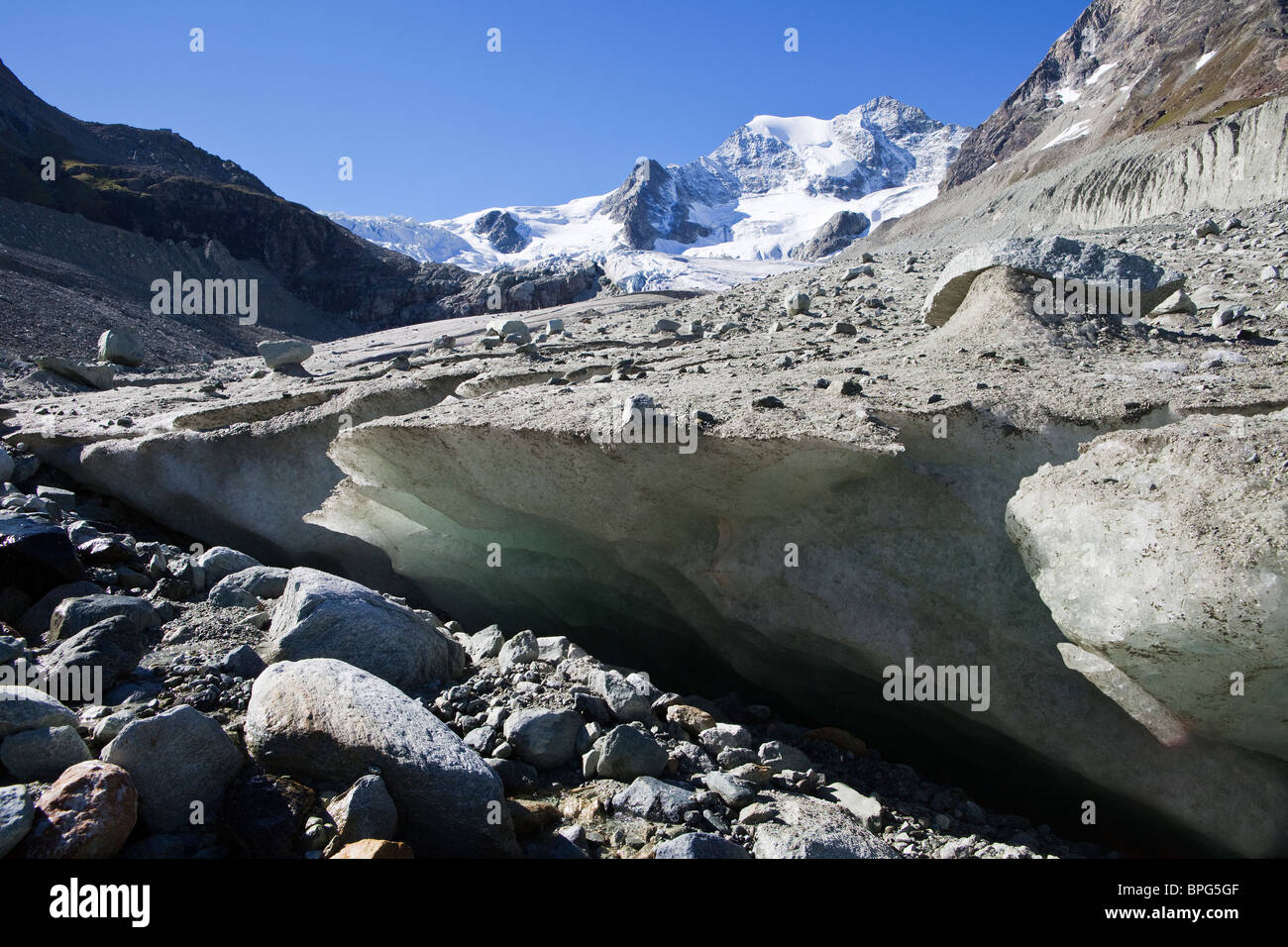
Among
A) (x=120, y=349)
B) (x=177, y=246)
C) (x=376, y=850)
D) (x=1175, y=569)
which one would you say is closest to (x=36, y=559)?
(x=376, y=850)

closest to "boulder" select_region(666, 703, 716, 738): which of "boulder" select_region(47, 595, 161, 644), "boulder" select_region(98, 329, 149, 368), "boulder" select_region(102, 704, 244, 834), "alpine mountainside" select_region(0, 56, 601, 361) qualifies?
"boulder" select_region(102, 704, 244, 834)

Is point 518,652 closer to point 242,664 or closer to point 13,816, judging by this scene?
point 242,664

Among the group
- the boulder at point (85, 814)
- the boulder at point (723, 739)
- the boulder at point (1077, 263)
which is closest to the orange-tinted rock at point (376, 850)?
→ the boulder at point (85, 814)

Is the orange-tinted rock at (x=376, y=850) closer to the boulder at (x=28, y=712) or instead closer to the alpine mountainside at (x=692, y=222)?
the boulder at (x=28, y=712)
